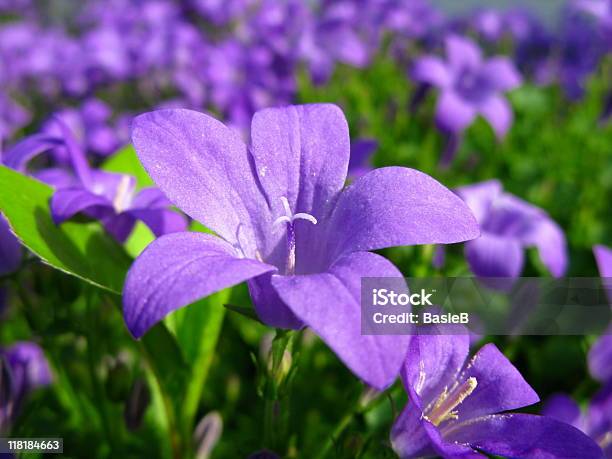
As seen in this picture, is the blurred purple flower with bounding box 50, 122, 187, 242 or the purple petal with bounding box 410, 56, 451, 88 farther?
the purple petal with bounding box 410, 56, 451, 88

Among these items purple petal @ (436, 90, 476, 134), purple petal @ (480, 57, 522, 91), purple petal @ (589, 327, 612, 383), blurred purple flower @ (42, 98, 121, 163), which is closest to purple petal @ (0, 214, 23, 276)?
purple petal @ (589, 327, 612, 383)

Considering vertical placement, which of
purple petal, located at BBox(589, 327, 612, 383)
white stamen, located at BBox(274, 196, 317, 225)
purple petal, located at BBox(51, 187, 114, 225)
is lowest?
purple petal, located at BBox(589, 327, 612, 383)

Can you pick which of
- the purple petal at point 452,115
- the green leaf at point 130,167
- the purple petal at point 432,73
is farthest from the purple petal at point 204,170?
the purple petal at point 432,73

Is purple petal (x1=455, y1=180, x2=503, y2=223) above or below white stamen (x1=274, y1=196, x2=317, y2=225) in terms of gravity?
below

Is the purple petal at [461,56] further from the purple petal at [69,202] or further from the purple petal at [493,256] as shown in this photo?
the purple petal at [69,202]

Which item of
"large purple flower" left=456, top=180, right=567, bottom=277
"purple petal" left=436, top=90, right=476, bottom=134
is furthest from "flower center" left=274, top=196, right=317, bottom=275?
"purple petal" left=436, top=90, right=476, bottom=134

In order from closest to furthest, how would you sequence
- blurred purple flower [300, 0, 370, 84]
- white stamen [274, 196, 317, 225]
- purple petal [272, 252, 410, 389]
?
purple petal [272, 252, 410, 389] → white stamen [274, 196, 317, 225] → blurred purple flower [300, 0, 370, 84]

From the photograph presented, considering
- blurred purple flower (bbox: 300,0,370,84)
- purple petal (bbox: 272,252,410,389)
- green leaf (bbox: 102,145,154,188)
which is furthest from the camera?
blurred purple flower (bbox: 300,0,370,84)
